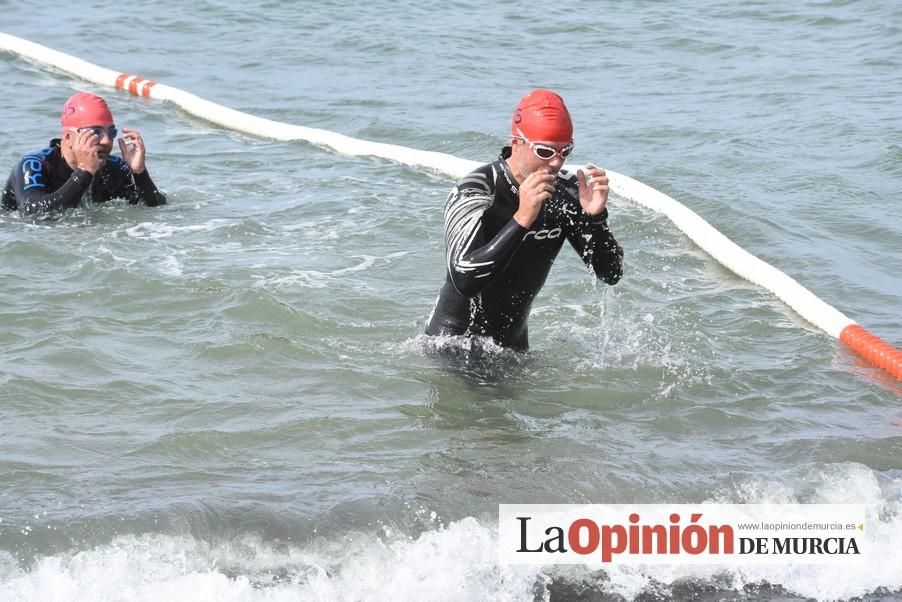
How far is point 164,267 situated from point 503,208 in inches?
159

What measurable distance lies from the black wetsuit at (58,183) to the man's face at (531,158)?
481 cm

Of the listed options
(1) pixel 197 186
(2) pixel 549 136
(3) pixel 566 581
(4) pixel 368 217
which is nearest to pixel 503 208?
(2) pixel 549 136

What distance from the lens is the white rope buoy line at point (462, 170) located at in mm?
8227

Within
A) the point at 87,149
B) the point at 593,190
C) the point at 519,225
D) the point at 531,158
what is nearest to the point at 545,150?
the point at 531,158

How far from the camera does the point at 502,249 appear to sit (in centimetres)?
587

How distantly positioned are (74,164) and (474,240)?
5.21 metres

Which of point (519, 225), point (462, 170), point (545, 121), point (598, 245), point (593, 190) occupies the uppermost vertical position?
point (545, 121)

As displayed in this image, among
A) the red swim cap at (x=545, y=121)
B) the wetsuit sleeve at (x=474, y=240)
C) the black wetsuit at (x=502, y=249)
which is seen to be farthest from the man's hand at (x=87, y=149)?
the red swim cap at (x=545, y=121)

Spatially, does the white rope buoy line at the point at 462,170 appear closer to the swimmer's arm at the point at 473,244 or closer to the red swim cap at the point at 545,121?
the red swim cap at the point at 545,121

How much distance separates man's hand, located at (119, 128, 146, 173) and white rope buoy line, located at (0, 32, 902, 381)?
3.28 metres

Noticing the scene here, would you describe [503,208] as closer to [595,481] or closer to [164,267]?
[595,481]

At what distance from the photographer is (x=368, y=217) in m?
11.1

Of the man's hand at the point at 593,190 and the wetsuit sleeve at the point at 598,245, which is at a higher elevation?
the man's hand at the point at 593,190

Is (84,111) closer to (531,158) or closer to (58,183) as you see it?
(58,183)
